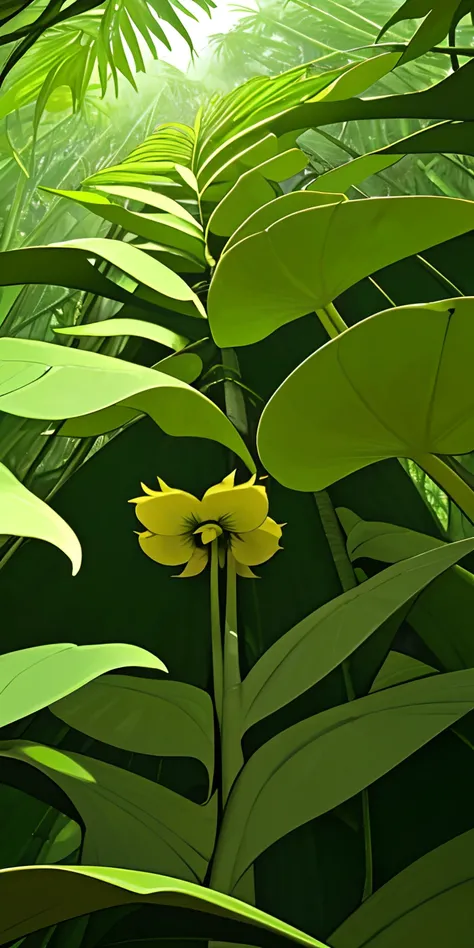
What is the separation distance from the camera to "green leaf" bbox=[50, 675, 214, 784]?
29cm

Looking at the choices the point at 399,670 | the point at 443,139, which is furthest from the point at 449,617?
the point at 443,139

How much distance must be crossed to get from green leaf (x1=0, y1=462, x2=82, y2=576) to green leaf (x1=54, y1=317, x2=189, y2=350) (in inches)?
5.1

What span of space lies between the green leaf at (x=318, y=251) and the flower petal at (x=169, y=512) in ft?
0.26

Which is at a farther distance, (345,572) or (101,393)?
(345,572)

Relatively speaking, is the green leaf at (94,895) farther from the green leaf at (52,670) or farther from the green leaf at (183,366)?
the green leaf at (183,366)

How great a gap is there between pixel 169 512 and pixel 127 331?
10cm

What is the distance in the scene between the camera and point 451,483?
11.1 inches

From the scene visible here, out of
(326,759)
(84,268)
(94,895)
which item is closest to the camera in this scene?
(94,895)

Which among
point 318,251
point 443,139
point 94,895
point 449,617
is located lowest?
point 94,895

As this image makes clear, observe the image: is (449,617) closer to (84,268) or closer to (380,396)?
(380,396)

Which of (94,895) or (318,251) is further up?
(318,251)

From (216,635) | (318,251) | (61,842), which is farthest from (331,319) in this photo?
(61,842)

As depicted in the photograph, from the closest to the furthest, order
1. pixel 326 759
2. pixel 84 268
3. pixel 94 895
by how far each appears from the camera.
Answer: pixel 94 895 < pixel 326 759 < pixel 84 268

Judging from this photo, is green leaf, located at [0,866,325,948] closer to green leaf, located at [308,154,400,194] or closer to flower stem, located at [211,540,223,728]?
flower stem, located at [211,540,223,728]
